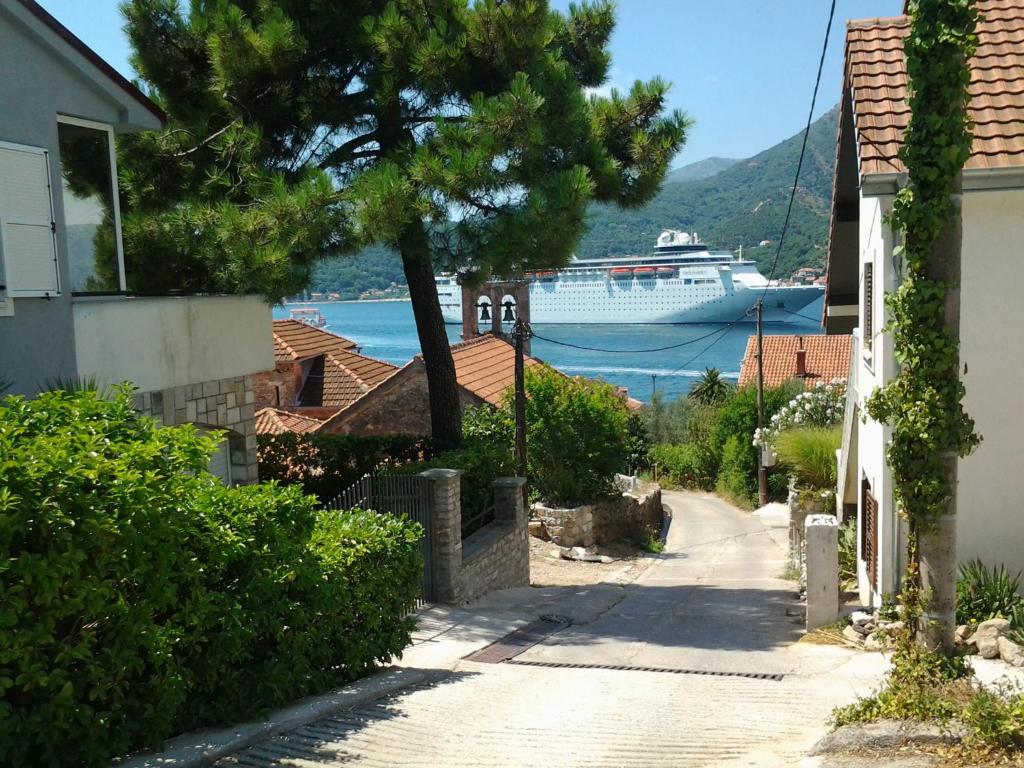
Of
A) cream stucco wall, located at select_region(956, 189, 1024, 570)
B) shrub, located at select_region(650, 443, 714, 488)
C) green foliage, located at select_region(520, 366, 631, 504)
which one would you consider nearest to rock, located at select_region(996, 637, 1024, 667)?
cream stucco wall, located at select_region(956, 189, 1024, 570)

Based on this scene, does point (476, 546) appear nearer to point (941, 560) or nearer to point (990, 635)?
point (990, 635)

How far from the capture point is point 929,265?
6207mm

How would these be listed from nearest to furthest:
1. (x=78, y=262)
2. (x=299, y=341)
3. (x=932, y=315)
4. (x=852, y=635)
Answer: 1. (x=932, y=315)
2. (x=78, y=262)
3. (x=852, y=635)
4. (x=299, y=341)

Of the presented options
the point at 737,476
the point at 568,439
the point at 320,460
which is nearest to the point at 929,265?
the point at 320,460

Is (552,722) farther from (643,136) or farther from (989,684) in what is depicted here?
(643,136)

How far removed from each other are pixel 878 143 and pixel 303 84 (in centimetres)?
882

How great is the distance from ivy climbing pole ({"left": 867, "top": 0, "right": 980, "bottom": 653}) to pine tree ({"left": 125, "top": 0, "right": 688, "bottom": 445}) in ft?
23.2

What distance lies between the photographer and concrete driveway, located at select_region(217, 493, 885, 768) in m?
6.07

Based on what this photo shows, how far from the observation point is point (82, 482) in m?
4.92

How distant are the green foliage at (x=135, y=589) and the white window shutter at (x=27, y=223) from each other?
299 cm

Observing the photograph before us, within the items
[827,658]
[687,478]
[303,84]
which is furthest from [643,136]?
[687,478]

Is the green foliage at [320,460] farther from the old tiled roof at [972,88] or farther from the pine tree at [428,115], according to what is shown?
the old tiled roof at [972,88]

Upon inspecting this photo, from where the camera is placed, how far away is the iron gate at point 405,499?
41.2ft

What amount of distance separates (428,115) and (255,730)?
10.9 metres
